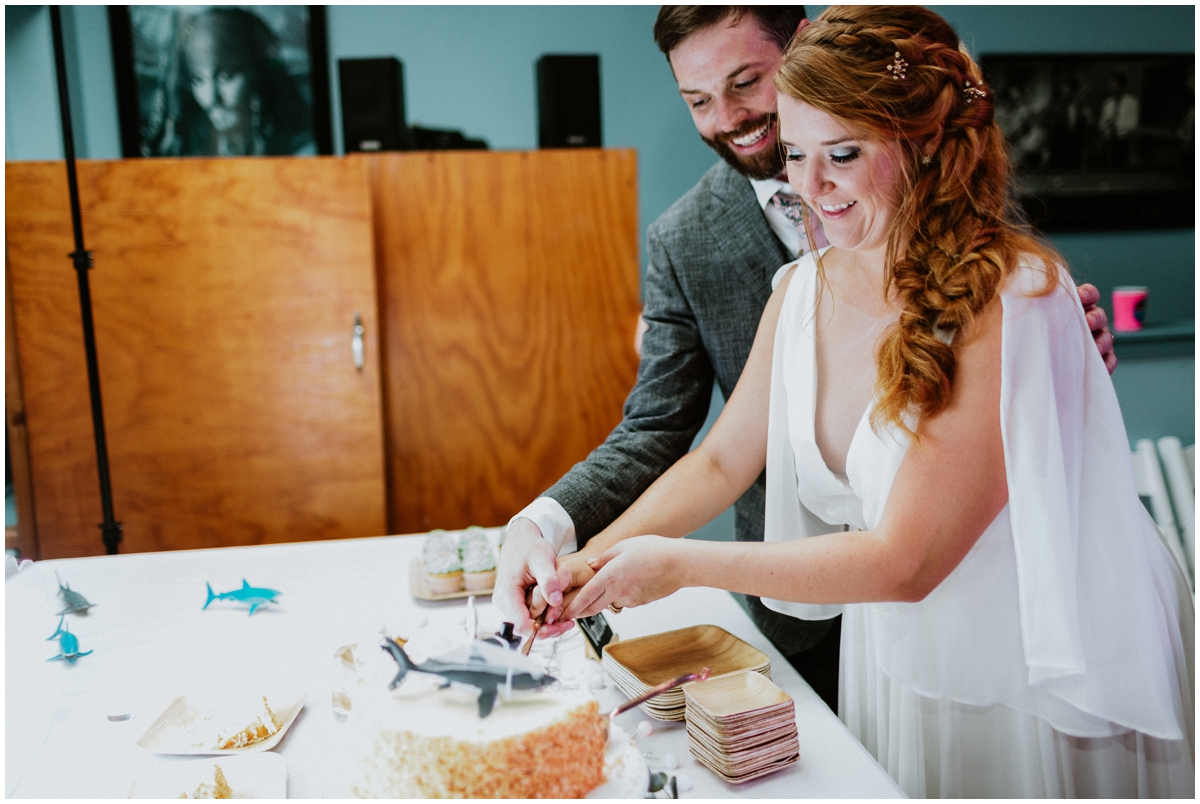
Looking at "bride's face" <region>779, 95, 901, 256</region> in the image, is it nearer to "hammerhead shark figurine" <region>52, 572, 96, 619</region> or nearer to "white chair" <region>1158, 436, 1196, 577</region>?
"hammerhead shark figurine" <region>52, 572, 96, 619</region>

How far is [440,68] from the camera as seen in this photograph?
3062mm

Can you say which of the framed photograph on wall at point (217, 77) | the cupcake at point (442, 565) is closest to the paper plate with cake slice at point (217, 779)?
the cupcake at point (442, 565)

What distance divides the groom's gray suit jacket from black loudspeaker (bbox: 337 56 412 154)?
144 cm

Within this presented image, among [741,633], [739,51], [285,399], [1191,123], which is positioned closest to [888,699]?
[741,633]

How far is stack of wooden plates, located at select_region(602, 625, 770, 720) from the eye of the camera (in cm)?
105

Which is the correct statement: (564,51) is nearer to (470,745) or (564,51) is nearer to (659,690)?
(659,690)

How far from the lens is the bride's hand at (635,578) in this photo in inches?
41.4

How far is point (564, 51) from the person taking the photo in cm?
310

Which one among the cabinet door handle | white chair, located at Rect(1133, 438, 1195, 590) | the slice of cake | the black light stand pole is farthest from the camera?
the cabinet door handle

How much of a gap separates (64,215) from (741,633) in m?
2.41

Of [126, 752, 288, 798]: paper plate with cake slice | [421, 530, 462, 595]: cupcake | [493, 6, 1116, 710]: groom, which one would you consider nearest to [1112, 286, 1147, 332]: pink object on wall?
[493, 6, 1116, 710]: groom

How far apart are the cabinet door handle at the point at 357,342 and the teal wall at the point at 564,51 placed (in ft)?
2.81

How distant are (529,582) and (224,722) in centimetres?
41

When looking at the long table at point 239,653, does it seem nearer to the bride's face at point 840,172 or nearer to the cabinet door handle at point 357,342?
the bride's face at point 840,172
